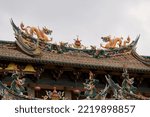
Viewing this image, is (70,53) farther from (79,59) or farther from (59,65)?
(59,65)

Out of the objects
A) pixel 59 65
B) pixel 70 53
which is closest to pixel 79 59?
pixel 70 53

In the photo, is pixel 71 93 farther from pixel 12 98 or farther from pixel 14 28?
pixel 12 98

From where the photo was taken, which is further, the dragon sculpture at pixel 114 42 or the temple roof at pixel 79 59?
the dragon sculpture at pixel 114 42

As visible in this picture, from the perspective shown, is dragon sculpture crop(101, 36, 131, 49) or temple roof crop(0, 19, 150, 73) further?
dragon sculpture crop(101, 36, 131, 49)

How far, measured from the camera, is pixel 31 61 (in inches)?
926

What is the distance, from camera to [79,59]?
26562mm

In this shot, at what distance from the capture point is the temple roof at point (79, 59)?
23.7 m

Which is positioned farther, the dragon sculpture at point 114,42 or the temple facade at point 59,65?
the dragon sculpture at point 114,42

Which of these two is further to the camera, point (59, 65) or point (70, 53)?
point (70, 53)

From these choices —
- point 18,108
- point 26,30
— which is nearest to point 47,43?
point 26,30

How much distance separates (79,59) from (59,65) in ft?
8.99

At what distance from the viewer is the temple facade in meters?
23.6

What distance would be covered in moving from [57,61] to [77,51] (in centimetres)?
377

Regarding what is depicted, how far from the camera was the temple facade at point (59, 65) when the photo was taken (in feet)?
77.6
